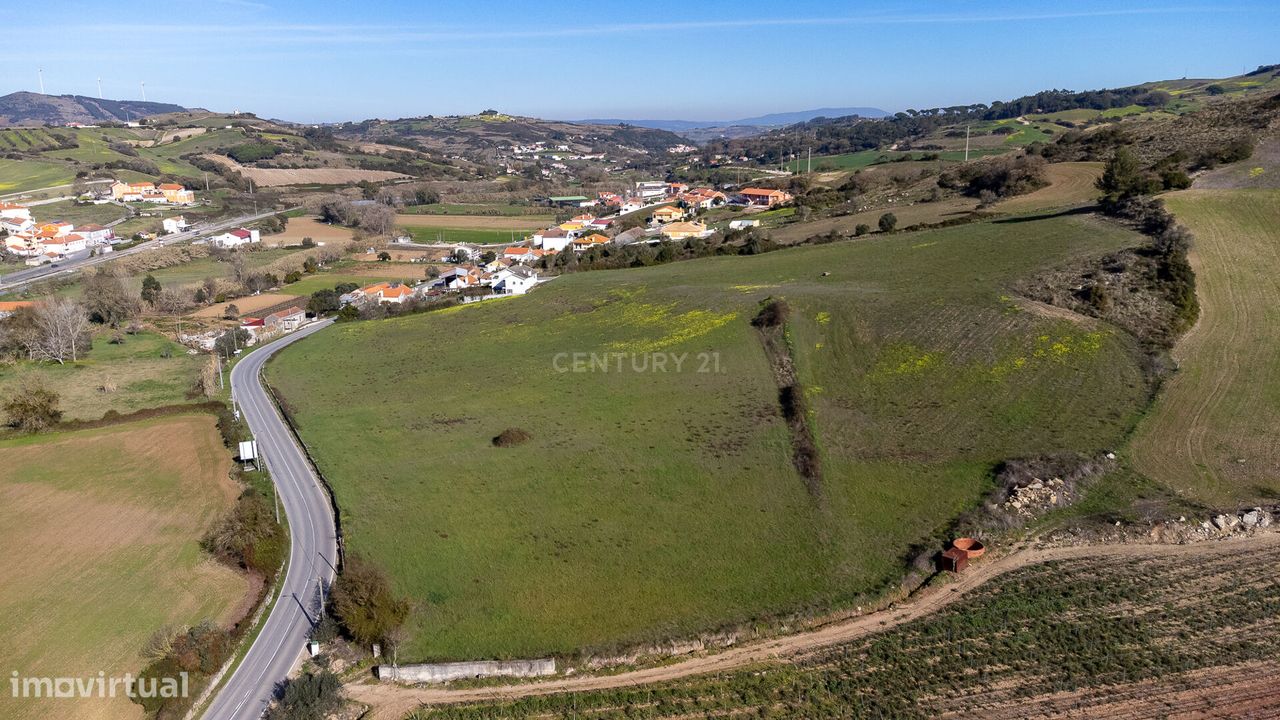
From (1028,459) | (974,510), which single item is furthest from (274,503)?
(1028,459)

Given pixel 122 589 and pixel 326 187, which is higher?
pixel 326 187

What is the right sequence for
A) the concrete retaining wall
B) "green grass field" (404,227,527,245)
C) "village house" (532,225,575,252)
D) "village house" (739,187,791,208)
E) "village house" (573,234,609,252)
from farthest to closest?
"village house" (739,187,791,208)
"green grass field" (404,227,527,245)
"village house" (532,225,575,252)
"village house" (573,234,609,252)
the concrete retaining wall

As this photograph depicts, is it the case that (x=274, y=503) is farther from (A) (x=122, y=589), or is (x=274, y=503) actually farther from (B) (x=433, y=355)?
(B) (x=433, y=355)

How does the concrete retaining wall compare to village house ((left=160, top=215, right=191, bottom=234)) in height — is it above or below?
below

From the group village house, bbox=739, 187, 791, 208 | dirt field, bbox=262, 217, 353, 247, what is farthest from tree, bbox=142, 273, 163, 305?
village house, bbox=739, 187, 791, 208

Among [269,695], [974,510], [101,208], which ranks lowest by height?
[269,695]

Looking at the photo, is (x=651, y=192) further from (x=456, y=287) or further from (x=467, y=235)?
(x=456, y=287)

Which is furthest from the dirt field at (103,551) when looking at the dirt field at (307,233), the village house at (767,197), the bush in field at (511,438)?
the village house at (767,197)

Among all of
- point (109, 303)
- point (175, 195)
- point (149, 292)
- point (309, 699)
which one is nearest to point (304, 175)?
point (175, 195)

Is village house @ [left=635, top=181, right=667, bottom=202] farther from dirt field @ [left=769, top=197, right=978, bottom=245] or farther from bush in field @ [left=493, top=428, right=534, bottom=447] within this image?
bush in field @ [left=493, top=428, right=534, bottom=447]
